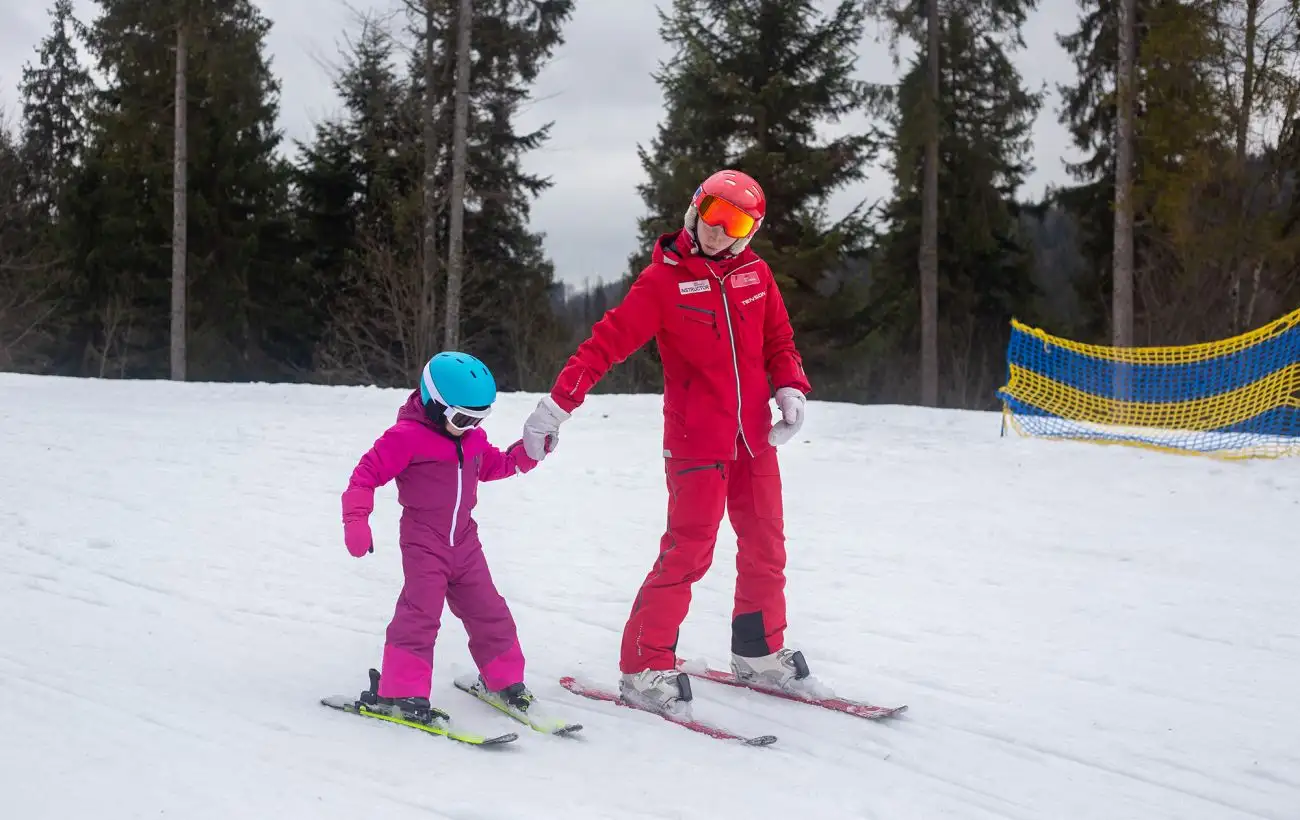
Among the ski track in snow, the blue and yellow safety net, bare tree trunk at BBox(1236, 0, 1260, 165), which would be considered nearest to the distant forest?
bare tree trunk at BBox(1236, 0, 1260, 165)

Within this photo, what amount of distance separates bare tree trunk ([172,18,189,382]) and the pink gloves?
19478 mm

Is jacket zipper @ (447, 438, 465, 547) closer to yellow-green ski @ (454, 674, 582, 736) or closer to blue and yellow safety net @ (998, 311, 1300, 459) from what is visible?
yellow-green ski @ (454, 674, 582, 736)

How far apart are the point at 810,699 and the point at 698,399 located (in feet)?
3.82

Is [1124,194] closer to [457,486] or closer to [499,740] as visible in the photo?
[457,486]

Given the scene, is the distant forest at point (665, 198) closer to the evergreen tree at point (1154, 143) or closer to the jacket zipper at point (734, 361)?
the evergreen tree at point (1154, 143)

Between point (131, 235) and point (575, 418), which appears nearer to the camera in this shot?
point (575, 418)

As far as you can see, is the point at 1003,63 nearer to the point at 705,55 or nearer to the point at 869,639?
the point at 705,55

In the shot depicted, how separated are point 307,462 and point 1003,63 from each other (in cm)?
1992

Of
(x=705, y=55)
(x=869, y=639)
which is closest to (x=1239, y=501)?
(x=869, y=639)

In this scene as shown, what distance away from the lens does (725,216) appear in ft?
12.7

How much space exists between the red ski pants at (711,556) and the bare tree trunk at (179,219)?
1953 cm

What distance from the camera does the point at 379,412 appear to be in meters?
12.3

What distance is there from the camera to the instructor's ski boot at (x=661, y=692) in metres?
3.78

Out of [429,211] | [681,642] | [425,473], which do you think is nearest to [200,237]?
[429,211]
